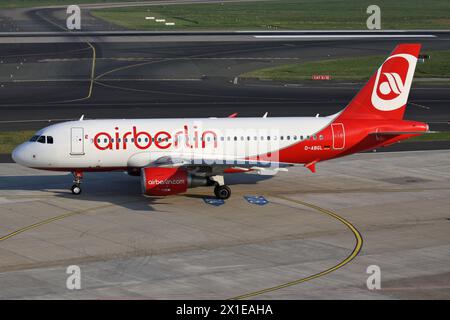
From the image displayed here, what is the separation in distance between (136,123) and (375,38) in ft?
300

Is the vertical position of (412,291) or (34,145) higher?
(34,145)

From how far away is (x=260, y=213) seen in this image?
174 ft

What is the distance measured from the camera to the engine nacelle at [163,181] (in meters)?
53.4

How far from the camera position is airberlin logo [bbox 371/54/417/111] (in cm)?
5866

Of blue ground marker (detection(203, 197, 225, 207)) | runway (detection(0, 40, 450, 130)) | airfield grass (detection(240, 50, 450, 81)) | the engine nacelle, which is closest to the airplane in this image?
blue ground marker (detection(203, 197, 225, 207))

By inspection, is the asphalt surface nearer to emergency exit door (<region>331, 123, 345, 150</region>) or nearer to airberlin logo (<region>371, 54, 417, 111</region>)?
airberlin logo (<region>371, 54, 417, 111</region>)

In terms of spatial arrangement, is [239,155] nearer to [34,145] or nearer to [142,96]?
[34,145]

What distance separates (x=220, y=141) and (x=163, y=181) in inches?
214

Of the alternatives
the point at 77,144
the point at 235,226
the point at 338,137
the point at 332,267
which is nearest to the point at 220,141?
the point at 338,137

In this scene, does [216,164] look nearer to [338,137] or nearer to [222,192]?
[222,192]

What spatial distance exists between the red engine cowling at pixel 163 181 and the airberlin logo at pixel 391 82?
551 inches

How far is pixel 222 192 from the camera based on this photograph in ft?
184

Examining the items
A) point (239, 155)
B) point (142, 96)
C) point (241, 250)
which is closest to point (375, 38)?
point (142, 96)

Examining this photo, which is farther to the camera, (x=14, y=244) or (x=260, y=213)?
(x=260, y=213)
